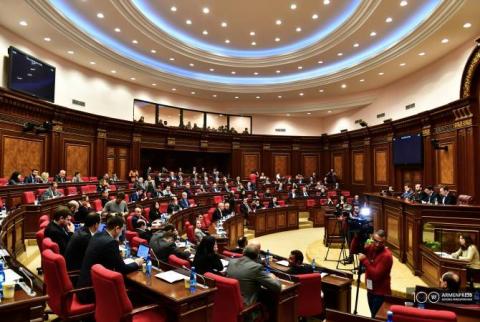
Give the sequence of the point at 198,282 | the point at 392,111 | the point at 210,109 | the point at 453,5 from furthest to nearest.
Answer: the point at 210,109 < the point at 392,111 < the point at 453,5 < the point at 198,282

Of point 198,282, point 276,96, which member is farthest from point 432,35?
point 198,282

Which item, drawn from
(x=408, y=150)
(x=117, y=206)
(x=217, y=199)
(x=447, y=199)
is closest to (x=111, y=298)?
(x=117, y=206)

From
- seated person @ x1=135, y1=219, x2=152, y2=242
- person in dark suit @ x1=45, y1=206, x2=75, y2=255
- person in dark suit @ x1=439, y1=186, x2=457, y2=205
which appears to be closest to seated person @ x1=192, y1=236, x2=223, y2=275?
person in dark suit @ x1=45, y1=206, x2=75, y2=255

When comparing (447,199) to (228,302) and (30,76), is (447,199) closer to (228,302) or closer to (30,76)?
(228,302)

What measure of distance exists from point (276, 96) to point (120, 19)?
9974 millimetres

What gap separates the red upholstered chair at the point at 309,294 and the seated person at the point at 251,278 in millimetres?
633

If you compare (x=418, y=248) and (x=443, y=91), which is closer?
(x=418, y=248)

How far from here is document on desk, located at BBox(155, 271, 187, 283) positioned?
133 inches

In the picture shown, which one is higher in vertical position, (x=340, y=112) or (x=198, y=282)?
(x=340, y=112)

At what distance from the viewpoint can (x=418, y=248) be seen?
22.5ft

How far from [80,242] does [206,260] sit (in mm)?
1413

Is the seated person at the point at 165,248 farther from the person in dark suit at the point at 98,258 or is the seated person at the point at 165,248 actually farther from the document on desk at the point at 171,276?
the person in dark suit at the point at 98,258

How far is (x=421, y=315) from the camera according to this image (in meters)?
2.31

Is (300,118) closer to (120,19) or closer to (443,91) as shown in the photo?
(443,91)
